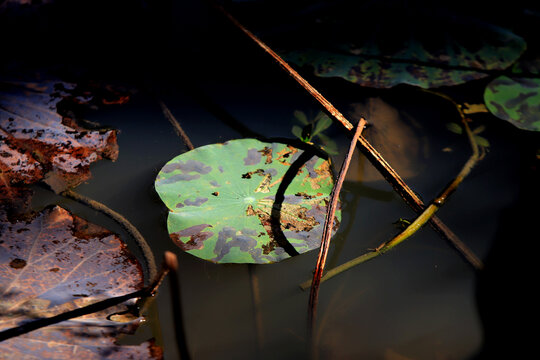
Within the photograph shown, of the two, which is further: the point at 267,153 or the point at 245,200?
the point at 267,153

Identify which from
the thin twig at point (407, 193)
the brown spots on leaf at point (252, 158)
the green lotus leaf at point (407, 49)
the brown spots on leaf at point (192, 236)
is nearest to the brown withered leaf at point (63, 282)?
the brown spots on leaf at point (192, 236)

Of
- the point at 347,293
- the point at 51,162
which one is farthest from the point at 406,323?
the point at 51,162

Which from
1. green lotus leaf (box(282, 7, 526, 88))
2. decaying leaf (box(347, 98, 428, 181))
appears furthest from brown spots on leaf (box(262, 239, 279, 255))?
green lotus leaf (box(282, 7, 526, 88))

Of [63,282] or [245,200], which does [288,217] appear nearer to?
[245,200]

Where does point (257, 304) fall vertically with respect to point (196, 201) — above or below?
below

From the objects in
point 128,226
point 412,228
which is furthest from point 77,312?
point 412,228

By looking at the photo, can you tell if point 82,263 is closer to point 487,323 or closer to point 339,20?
point 487,323

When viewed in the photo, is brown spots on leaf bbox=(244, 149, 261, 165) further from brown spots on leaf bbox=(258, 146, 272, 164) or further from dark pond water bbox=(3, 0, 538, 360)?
dark pond water bbox=(3, 0, 538, 360)
